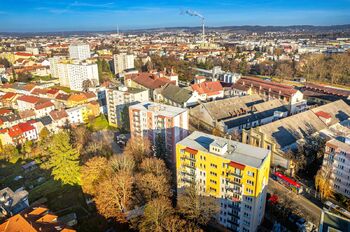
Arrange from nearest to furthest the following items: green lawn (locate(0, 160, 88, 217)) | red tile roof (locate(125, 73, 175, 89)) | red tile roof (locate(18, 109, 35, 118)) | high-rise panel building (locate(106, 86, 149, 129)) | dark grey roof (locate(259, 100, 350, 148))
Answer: green lawn (locate(0, 160, 88, 217)) → dark grey roof (locate(259, 100, 350, 148)) → high-rise panel building (locate(106, 86, 149, 129)) → red tile roof (locate(18, 109, 35, 118)) → red tile roof (locate(125, 73, 175, 89))

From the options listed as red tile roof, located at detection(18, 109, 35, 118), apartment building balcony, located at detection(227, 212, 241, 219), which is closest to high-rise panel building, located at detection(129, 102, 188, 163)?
apartment building balcony, located at detection(227, 212, 241, 219)

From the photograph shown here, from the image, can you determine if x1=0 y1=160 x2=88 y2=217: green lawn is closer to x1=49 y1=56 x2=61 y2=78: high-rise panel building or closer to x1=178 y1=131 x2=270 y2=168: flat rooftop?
x1=178 y1=131 x2=270 y2=168: flat rooftop

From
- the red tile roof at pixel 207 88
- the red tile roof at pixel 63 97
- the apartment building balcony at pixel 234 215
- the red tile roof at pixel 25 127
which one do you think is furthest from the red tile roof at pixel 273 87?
the red tile roof at pixel 25 127

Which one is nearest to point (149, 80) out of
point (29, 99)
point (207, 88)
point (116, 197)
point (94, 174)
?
point (207, 88)

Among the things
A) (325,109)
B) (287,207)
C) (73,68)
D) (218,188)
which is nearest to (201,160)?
(218,188)

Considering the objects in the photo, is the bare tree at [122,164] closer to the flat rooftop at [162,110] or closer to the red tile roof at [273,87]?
the flat rooftop at [162,110]

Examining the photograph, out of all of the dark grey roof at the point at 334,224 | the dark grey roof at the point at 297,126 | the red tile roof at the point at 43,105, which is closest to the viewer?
the dark grey roof at the point at 334,224

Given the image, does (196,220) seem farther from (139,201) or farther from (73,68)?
(73,68)
